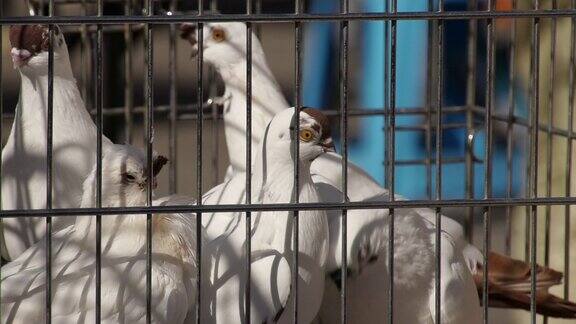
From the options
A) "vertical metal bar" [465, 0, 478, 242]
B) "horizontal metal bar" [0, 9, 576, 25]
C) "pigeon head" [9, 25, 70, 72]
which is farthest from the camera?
"vertical metal bar" [465, 0, 478, 242]

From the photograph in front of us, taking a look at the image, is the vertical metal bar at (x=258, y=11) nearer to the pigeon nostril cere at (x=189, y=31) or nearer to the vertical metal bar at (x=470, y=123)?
the pigeon nostril cere at (x=189, y=31)

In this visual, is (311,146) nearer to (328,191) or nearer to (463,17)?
(328,191)

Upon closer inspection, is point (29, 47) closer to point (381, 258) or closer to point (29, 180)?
point (29, 180)

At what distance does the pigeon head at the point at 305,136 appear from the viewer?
183cm

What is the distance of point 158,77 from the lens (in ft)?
15.3

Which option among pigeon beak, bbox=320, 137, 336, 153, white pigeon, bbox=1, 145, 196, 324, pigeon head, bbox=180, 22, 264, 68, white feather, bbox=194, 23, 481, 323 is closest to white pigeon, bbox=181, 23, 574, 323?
white feather, bbox=194, 23, 481, 323

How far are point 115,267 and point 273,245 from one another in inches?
9.2

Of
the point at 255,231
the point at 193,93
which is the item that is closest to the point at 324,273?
the point at 255,231

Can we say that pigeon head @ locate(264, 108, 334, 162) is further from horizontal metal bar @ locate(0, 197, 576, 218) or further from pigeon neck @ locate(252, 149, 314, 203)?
horizontal metal bar @ locate(0, 197, 576, 218)

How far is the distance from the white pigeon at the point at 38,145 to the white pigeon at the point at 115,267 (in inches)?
8.3

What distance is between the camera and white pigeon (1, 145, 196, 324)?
5.39ft

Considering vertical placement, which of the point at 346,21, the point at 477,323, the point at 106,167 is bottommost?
the point at 477,323

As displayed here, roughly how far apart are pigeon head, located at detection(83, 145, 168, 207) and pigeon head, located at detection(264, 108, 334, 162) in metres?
0.19

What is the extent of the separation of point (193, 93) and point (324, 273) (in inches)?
108
